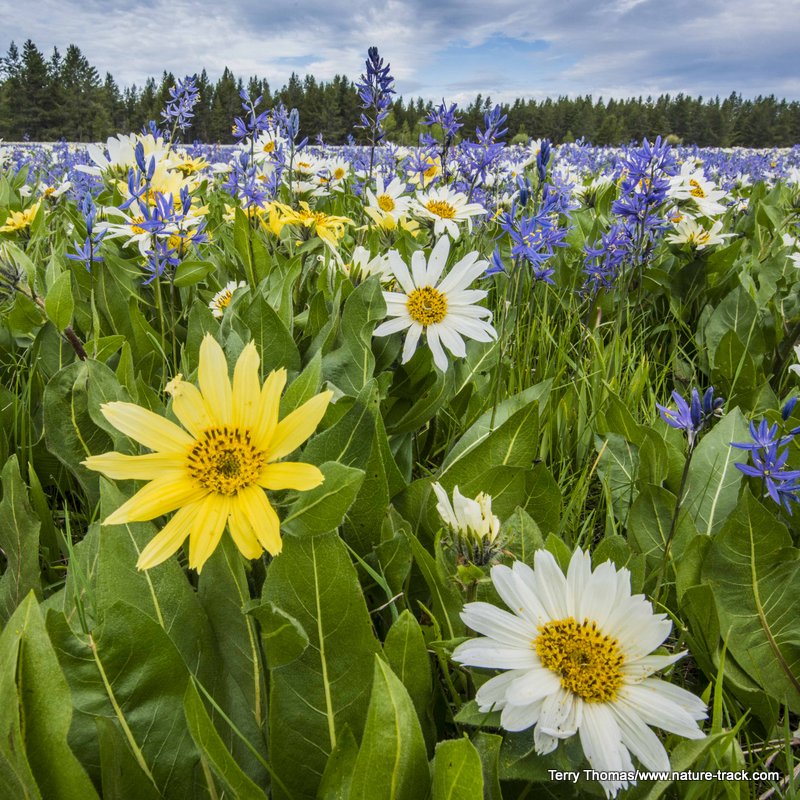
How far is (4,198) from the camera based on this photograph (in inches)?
161

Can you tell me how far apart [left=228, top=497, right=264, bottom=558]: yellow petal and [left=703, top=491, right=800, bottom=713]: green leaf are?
905 millimetres

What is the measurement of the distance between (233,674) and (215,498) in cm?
35

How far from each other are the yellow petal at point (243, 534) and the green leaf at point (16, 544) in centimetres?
54

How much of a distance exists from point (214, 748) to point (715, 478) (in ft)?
4.35

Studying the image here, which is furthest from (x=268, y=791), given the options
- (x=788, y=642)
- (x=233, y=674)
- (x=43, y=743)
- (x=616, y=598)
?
(x=788, y=642)

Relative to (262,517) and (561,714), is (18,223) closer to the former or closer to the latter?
(262,517)

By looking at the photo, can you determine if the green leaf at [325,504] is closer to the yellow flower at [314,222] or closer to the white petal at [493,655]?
the white petal at [493,655]

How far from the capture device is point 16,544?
1.25m

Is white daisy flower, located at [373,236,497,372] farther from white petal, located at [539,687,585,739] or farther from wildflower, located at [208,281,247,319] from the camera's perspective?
white petal, located at [539,687,585,739]

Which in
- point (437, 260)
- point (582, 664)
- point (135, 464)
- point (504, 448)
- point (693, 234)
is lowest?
point (582, 664)

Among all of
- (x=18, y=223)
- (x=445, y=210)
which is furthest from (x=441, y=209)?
(x=18, y=223)

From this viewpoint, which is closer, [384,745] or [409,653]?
[384,745]

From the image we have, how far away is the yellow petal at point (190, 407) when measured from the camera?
37.3 inches

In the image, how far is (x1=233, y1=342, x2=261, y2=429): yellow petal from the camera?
947mm
